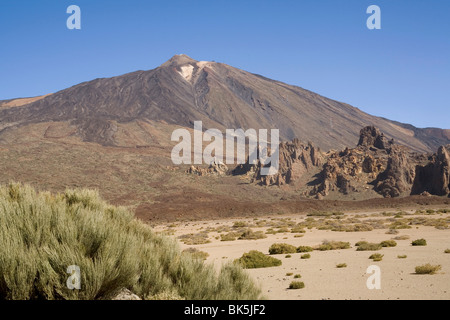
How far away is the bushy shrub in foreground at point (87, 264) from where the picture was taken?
17.6 feet

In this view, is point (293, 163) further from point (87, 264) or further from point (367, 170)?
point (87, 264)

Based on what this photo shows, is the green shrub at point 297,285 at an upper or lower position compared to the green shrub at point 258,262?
upper

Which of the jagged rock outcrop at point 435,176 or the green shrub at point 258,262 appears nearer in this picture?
the green shrub at point 258,262

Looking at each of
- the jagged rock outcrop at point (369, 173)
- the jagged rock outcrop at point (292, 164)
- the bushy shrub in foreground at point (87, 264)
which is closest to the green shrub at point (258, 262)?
the bushy shrub in foreground at point (87, 264)

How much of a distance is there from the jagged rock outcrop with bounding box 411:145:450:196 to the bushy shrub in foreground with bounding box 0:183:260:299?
62.1 metres

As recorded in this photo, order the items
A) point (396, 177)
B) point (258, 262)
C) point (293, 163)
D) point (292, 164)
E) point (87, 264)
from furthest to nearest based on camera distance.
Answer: point (293, 163) → point (292, 164) → point (396, 177) → point (258, 262) → point (87, 264)

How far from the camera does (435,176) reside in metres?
61.1

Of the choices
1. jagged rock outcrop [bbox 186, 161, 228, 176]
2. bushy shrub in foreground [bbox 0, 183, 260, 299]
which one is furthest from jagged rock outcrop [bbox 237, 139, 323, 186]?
bushy shrub in foreground [bbox 0, 183, 260, 299]

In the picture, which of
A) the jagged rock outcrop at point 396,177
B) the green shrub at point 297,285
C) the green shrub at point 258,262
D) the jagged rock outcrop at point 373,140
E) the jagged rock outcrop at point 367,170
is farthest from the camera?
the jagged rock outcrop at point 373,140

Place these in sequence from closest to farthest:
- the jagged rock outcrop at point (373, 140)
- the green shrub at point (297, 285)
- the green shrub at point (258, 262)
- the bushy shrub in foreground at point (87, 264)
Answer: the bushy shrub in foreground at point (87, 264), the green shrub at point (297, 285), the green shrub at point (258, 262), the jagged rock outcrop at point (373, 140)

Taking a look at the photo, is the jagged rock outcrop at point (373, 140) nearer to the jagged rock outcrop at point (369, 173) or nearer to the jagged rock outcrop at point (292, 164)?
the jagged rock outcrop at point (369, 173)

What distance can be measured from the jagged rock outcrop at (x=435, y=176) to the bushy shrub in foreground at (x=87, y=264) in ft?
204

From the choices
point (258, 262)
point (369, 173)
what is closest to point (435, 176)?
point (369, 173)

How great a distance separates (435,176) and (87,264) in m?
65.7
